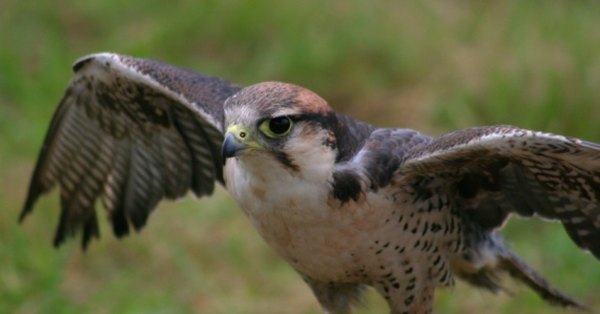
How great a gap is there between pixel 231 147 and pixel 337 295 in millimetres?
1426

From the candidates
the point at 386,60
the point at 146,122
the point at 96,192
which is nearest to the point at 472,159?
the point at 146,122

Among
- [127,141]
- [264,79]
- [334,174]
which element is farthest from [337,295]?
[264,79]

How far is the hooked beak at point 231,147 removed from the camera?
18.7ft

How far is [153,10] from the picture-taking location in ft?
38.7

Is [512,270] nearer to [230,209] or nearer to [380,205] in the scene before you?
[380,205]

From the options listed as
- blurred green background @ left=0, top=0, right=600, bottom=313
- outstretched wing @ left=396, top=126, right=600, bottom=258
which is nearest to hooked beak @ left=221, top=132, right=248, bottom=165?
outstretched wing @ left=396, top=126, right=600, bottom=258

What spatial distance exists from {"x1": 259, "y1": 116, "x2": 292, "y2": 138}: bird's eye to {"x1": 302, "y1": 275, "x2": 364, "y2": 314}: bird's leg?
113 centimetres

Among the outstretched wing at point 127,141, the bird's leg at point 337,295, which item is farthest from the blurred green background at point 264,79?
the bird's leg at point 337,295

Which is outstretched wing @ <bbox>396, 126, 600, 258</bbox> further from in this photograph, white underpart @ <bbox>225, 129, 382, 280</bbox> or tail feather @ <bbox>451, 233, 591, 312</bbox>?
white underpart @ <bbox>225, 129, 382, 280</bbox>

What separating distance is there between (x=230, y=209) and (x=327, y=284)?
3073mm

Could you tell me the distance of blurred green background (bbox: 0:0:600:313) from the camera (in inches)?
338

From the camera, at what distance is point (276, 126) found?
5.82m

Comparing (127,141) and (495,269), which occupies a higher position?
(127,141)

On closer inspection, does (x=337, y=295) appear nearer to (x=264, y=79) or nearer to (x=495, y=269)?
(x=495, y=269)
